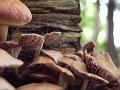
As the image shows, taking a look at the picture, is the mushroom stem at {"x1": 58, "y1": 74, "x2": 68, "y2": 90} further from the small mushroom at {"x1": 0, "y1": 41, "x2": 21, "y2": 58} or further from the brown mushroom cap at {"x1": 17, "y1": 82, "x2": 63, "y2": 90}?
the small mushroom at {"x1": 0, "y1": 41, "x2": 21, "y2": 58}

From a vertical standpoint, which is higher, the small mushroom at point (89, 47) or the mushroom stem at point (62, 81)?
the small mushroom at point (89, 47)

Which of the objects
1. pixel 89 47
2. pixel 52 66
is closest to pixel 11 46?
pixel 52 66

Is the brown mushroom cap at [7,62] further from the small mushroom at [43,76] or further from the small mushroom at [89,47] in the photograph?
the small mushroom at [89,47]

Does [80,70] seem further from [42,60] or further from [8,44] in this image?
[8,44]

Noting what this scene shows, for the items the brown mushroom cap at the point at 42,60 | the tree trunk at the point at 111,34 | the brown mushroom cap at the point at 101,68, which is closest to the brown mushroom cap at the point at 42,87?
the brown mushroom cap at the point at 42,60

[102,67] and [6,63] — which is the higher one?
[6,63]

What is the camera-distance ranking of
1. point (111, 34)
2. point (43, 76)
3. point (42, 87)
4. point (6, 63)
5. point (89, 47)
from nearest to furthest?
Result: point (6, 63)
point (42, 87)
point (43, 76)
point (89, 47)
point (111, 34)
